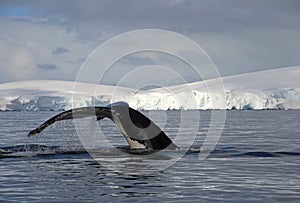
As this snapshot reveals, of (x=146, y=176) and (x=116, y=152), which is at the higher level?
(x=116, y=152)

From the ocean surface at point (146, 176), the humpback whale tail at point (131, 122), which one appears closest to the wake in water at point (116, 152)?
the ocean surface at point (146, 176)

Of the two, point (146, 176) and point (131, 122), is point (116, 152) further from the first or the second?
point (146, 176)

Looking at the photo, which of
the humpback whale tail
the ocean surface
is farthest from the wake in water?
the humpback whale tail

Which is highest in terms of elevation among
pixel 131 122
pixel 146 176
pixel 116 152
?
pixel 131 122

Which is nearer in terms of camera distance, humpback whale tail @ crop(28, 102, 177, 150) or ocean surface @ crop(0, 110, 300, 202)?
ocean surface @ crop(0, 110, 300, 202)

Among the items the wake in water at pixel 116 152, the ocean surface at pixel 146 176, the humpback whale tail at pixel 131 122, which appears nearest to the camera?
the ocean surface at pixel 146 176

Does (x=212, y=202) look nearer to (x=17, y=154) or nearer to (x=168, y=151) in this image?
(x=168, y=151)

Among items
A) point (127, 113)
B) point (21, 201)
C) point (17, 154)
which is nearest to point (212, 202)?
point (21, 201)

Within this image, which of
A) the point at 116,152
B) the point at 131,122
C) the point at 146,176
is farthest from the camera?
the point at 116,152

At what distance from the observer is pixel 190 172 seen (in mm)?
10180

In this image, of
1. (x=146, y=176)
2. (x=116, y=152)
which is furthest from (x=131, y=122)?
(x=146, y=176)

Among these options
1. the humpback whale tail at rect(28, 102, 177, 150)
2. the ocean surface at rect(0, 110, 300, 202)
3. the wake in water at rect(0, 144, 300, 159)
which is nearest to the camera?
the ocean surface at rect(0, 110, 300, 202)

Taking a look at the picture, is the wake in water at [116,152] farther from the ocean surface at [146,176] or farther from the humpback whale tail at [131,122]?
the humpback whale tail at [131,122]

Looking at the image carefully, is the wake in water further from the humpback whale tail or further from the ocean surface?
the humpback whale tail
